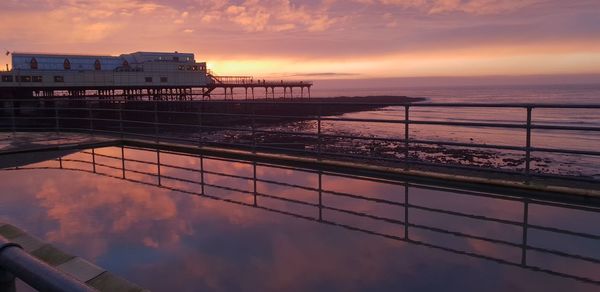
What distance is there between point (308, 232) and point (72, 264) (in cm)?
Answer: 196

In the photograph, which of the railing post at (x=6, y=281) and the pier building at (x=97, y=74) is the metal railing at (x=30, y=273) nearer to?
the railing post at (x=6, y=281)

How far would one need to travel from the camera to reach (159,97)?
228 feet

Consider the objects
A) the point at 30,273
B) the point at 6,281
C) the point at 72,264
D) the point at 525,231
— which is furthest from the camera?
the point at 525,231

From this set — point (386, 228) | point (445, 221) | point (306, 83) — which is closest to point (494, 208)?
point (445, 221)

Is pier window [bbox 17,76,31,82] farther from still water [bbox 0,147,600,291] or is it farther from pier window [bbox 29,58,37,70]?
still water [bbox 0,147,600,291]

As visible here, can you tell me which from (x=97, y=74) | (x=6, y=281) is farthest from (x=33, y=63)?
(x=6, y=281)

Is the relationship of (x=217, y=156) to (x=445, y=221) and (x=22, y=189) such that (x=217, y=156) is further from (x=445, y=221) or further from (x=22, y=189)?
(x=445, y=221)

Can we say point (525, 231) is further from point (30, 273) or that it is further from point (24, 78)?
point (24, 78)

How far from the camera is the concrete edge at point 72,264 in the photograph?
10.3 ft

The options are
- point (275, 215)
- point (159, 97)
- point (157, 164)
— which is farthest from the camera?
point (159, 97)

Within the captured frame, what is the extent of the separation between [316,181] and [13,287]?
5152 mm

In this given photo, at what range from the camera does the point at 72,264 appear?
3488 millimetres

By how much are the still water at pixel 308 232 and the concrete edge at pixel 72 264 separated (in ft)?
0.54

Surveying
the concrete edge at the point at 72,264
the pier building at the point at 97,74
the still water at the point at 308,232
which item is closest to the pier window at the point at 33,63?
the pier building at the point at 97,74
